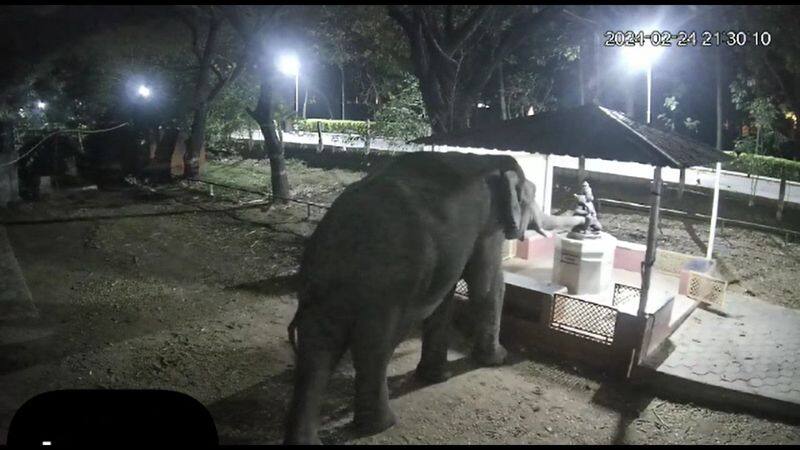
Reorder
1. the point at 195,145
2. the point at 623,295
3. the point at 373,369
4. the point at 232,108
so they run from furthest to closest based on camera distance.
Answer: the point at 232,108, the point at 195,145, the point at 623,295, the point at 373,369

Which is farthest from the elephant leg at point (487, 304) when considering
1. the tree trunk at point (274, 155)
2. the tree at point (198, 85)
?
the tree at point (198, 85)

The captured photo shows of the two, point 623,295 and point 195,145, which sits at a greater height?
point 195,145

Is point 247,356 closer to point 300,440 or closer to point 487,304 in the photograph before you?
point 300,440

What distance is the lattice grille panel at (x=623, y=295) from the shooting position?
862 cm

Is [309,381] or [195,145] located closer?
[309,381]

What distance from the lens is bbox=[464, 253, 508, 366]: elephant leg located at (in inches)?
284

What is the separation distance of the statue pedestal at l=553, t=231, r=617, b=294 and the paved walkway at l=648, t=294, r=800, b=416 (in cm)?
138

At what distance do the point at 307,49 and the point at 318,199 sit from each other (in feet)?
26.3

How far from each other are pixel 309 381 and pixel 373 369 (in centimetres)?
68

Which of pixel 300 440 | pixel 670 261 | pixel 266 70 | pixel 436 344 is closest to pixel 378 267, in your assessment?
pixel 300 440

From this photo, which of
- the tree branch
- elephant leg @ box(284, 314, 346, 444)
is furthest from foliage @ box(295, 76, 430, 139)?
elephant leg @ box(284, 314, 346, 444)

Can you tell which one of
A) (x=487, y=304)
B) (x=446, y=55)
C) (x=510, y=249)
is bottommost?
(x=487, y=304)

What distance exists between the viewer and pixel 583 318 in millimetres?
8023

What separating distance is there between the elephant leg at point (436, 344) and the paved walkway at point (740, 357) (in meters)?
2.77
